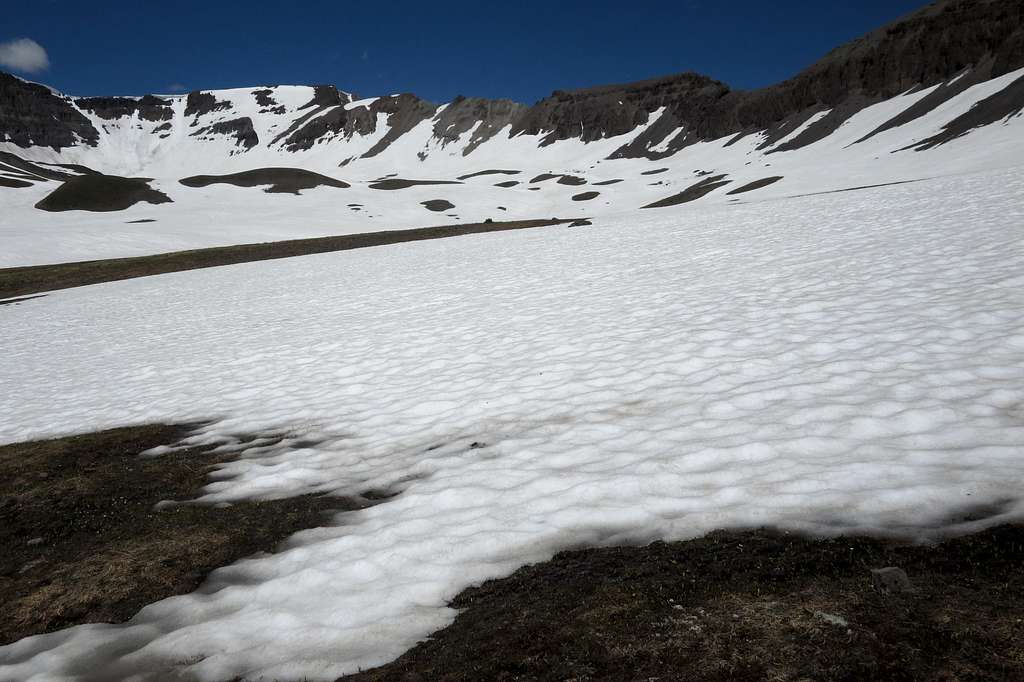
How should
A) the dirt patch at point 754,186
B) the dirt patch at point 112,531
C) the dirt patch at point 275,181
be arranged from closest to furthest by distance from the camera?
the dirt patch at point 112,531 → the dirt patch at point 754,186 → the dirt patch at point 275,181

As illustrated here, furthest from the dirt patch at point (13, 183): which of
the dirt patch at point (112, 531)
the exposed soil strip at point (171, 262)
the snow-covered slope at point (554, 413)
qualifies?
the dirt patch at point (112, 531)

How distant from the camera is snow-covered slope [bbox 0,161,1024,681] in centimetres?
406

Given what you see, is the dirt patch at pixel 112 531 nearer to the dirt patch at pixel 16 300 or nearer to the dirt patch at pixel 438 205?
the dirt patch at pixel 16 300

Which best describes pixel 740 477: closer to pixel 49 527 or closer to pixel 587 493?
pixel 587 493

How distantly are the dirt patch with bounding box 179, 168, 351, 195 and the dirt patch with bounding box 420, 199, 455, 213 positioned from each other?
14964 millimetres

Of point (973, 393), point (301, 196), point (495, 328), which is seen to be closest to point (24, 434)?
point (495, 328)

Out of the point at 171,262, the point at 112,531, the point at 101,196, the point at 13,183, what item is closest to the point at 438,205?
the point at 171,262

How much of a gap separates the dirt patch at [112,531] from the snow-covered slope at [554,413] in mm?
316

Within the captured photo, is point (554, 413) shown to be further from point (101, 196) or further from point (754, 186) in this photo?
point (101, 196)

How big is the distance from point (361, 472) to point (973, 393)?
6.15 m

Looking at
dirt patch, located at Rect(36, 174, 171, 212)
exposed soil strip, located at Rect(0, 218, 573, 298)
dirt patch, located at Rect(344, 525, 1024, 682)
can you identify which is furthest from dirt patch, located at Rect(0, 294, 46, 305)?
dirt patch, located at Rect(36, 174, 171, 212)

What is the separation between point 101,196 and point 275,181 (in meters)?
18.6

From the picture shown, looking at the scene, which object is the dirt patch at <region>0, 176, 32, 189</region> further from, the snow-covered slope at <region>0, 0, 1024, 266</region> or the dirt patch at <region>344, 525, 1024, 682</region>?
the dirt patch at <region>344, 525, 1024, 682</region>

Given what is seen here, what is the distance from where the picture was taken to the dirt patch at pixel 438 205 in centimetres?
6387
